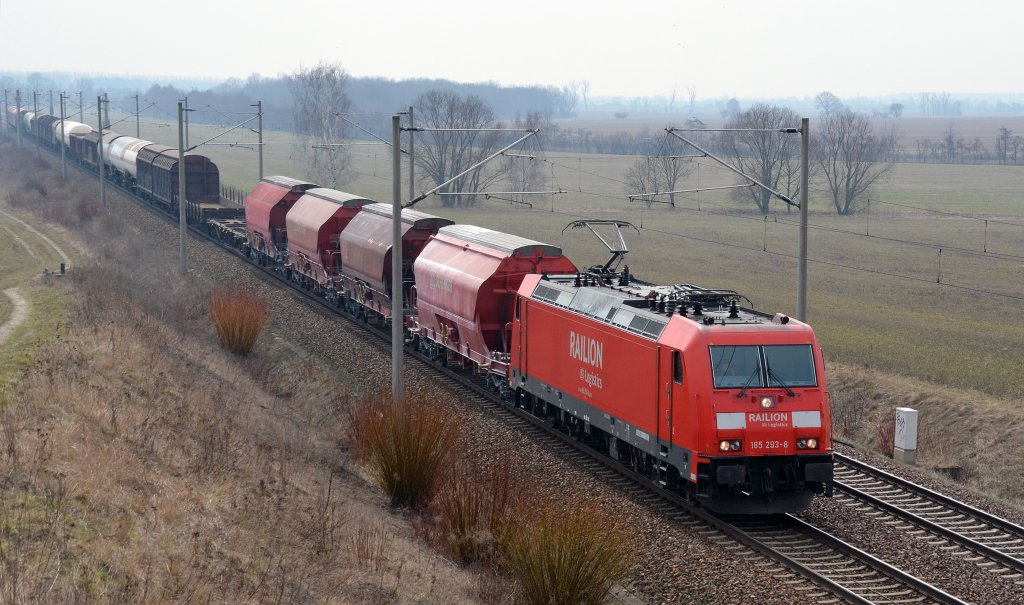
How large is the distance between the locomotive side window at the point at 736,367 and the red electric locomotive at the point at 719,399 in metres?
0.02

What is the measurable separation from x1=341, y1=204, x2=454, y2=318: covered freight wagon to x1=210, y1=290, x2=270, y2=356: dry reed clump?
4090 mm

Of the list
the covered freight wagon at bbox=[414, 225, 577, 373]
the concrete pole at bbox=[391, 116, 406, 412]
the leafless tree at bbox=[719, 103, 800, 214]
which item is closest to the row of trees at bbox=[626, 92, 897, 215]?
the leafless tree at bbox=[719, 103, 800, 214]

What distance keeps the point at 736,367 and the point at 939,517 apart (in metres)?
4.71

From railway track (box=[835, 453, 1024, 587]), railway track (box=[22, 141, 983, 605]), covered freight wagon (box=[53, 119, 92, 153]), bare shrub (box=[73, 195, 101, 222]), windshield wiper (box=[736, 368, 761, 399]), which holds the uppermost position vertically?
covered freight wagon (box=[53, 119, 92, 153])

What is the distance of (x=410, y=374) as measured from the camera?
101 feet

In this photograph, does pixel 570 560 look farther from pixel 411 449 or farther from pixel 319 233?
pixel 319 233

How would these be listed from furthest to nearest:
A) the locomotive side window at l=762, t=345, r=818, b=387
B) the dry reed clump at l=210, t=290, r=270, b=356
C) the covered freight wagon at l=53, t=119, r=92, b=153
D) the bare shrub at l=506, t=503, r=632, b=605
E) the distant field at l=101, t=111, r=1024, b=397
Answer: the covered freight wagon at l=53, t=119, r=92, b=153 → the distant field at l=101, t=111, r=1024, b=397 → the dry reed clump at l=210, t=290, r=270, b=356 → the locomotive side window at l=762, t=345, r=818, b=387 → the bare shrub at l=506, t=503, r=632, b=605

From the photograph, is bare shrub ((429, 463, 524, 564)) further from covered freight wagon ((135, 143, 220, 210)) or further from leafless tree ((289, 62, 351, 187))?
leafless tree ((289, 62, 351, 187))

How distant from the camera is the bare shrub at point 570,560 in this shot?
13.7m

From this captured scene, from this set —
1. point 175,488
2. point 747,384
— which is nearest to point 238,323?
point 175,488

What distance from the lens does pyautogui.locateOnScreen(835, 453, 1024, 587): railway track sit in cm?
1698

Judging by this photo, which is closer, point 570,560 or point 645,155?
point 570,560

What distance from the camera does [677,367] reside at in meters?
18.2

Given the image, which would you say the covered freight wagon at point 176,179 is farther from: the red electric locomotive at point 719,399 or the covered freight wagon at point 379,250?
the red electric locomotive at point 719,399
